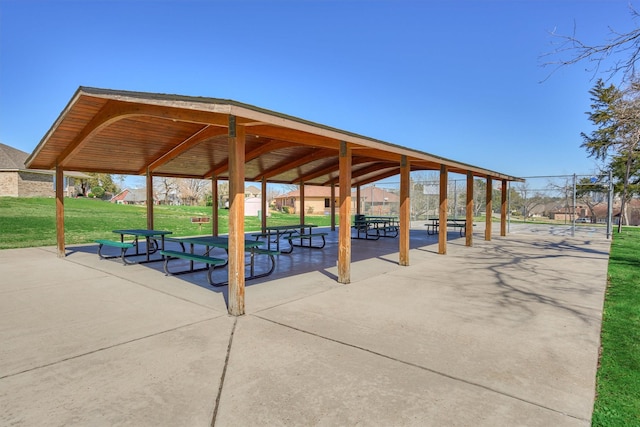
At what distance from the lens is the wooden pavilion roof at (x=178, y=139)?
4.53m

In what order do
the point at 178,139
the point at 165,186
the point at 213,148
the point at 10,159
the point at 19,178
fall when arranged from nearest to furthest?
the point at 178,139, the point at 213,148, the point at 19,178, the point at 10,159, the point at 165,186

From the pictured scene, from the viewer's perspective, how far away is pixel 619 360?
3166 millimetres

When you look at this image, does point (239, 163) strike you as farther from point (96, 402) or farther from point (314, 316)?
point (96, 402)

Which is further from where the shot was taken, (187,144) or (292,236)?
(292,236)

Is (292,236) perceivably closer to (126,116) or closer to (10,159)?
(126,116)

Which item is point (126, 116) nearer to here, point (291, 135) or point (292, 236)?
point (291, 135)

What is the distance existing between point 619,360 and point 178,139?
7.92 meters

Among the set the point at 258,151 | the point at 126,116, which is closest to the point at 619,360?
the point at 126,116

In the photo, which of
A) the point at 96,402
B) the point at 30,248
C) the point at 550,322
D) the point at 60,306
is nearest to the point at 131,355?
the point at 96,402

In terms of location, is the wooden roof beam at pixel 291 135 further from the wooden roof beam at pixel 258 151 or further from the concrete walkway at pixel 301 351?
the concrete walkway at pixel 301 351

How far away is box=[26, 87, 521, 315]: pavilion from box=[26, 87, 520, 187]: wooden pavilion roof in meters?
0.02

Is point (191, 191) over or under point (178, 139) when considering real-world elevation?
over

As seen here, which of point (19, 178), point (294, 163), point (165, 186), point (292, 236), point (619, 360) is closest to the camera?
point (619, 360)

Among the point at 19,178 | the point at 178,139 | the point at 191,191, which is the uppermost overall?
the point at 191,191
